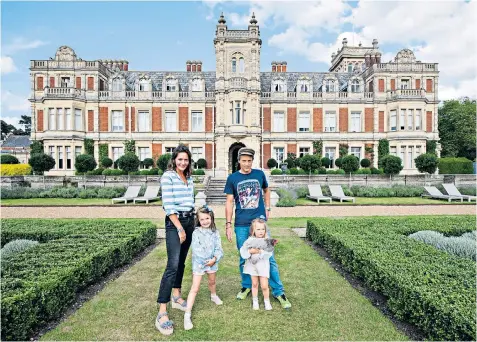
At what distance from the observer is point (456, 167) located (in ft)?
103

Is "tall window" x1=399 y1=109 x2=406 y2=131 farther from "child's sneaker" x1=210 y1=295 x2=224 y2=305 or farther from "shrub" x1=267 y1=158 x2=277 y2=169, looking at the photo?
"child's sneaker" x1=210 y1=295 x2=224 y2=305

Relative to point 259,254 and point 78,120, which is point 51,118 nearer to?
point 78,120

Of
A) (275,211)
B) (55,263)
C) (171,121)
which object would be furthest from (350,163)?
(55,263)

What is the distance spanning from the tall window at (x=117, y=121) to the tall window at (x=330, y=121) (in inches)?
771

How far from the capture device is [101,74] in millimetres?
28922

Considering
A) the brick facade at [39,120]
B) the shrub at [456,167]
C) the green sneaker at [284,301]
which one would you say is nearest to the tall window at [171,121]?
the brick facade at [39,120]

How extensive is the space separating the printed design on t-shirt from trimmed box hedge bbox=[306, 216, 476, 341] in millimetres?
2210

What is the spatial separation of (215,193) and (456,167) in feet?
87.3

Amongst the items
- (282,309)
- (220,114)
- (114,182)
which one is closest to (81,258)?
(282,309)

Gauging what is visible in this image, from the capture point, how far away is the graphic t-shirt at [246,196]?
4.82 metres

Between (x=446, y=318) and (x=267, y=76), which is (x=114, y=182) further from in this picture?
(x=446, y=318)

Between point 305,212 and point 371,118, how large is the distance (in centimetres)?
1924

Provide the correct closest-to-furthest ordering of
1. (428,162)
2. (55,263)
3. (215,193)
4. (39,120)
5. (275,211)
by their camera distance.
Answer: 1. (55,263)
2. (275,211)
3. (215,193)
4. (428,162)
5. (39,120)

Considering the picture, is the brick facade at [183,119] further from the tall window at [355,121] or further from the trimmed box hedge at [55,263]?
the trimmed box hedge at [55,263]
